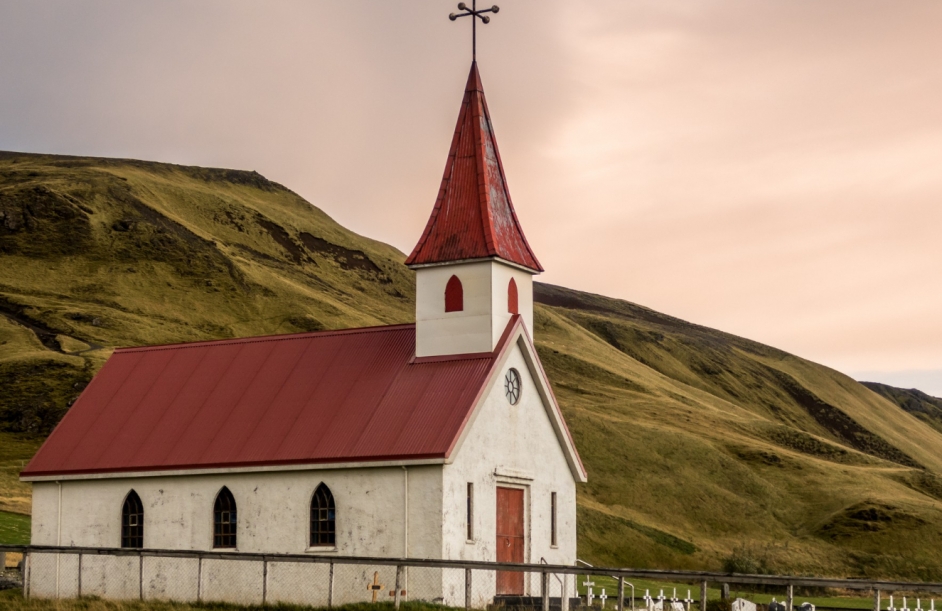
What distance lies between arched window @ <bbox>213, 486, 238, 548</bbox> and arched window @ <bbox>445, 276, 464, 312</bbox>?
27.0 ft

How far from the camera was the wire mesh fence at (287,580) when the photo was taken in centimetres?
3020

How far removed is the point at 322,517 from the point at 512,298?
845cm

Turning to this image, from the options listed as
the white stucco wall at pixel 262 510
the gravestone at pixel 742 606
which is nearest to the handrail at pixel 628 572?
the white stucco wall at pixel 262 510

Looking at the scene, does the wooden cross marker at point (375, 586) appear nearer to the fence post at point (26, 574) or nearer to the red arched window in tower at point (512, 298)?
the red arched window in tower at point (512, 298)

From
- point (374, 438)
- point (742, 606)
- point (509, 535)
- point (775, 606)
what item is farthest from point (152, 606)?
point (742, 606)

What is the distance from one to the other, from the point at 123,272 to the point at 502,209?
119138 millimetres

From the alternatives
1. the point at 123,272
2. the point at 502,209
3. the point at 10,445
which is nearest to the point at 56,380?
the point at 10,445

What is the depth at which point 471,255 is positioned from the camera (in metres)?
36.3

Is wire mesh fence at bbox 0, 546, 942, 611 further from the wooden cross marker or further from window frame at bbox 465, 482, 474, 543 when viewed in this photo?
window frame at bbox 465, 482, 474, 543

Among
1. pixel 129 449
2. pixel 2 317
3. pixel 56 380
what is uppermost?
pixel 2 317

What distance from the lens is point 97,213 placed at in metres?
168

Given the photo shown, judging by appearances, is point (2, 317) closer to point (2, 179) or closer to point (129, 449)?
point (2, 179)

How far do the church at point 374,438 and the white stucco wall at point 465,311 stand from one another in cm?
5

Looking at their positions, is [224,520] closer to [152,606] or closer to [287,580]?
[287,580]
